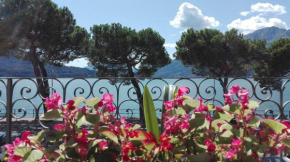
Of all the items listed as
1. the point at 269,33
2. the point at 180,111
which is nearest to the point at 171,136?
the point at 180,111

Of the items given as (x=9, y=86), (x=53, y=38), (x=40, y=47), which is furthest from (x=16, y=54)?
(x=9, y=86)

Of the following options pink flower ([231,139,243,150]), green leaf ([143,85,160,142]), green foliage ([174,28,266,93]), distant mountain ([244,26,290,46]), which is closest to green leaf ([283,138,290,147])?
pink flower ([231,139,243,150])

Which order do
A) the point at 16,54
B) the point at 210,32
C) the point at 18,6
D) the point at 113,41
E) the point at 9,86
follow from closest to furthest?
the point at 9,86, the point at 18,6, the point at 16,54, the point at 113,41, the point at 210,32

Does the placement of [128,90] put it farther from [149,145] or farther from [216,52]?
[216,52]

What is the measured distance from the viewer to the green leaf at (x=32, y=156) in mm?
612

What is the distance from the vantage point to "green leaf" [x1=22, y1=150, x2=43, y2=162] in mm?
612

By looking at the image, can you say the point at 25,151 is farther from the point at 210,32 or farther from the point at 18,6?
the point at 210,32

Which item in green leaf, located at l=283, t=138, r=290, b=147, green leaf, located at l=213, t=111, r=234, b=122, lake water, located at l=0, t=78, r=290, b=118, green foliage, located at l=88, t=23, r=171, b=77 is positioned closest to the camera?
green leaf, located at l=283, t=138, r=290, b=147

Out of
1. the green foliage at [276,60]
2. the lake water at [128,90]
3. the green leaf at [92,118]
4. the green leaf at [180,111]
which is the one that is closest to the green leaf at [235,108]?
the green leaf at [180,111]

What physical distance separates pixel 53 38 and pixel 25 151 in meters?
11.8

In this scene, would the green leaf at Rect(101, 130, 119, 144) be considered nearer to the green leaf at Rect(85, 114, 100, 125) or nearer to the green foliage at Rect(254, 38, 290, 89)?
the green leaf at Rect(85, 114, 100, 125)

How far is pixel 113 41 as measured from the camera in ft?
42.8

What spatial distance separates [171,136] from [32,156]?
381 millimetres

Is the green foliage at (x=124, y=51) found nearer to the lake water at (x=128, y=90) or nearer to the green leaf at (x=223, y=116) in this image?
the lake water at (x=128, y=90)
